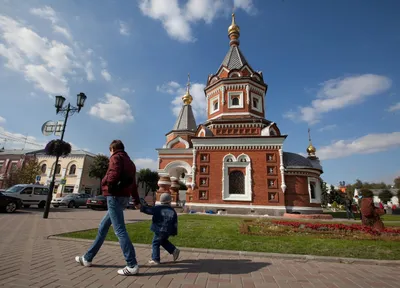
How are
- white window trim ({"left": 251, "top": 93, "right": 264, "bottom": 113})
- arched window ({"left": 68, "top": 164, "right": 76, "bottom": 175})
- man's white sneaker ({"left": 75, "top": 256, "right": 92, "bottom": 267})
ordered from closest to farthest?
man's white sneaker ({"left": 75, "top": 256, "right": 92, "bottom": 267}) → white window trim ({"left": 251, "top": 93, "right": 264, "bottom": 113}) → arched window ({"left": 68, "top": 164, "right": 76, "bottom": 175})

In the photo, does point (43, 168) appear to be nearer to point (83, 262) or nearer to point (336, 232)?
point (83, 262)

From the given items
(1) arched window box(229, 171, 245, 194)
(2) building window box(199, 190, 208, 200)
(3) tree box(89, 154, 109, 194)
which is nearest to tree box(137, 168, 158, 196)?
(3) tree box(89, 154, 109, 194)

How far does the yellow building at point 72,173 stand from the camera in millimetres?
37406

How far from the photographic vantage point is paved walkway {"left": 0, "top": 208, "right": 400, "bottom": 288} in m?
3.28

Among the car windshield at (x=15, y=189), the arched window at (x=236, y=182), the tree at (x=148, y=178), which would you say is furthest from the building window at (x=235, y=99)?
the tree at (x=148, y=178)

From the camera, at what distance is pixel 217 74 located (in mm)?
26672

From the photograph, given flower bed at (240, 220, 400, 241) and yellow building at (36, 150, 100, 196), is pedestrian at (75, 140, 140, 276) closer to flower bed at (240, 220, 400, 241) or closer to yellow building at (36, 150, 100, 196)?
flower bed at (240, 220, 400, 241)

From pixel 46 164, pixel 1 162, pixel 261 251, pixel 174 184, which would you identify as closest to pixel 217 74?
pixel 174 184

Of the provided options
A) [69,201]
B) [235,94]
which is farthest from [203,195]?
[69,201]

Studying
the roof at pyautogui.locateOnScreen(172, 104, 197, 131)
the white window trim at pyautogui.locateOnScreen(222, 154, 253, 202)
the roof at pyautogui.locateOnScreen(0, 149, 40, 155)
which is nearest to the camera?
the white window trim at pyautogui.locateOnScreen(222, 154, 253, 202)

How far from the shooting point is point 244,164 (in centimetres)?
2103

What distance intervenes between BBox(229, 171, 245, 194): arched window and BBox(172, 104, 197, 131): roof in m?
12.0

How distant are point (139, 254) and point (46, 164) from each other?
43598 millimetres

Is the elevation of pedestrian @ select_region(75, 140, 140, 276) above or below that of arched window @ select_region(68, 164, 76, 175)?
below
